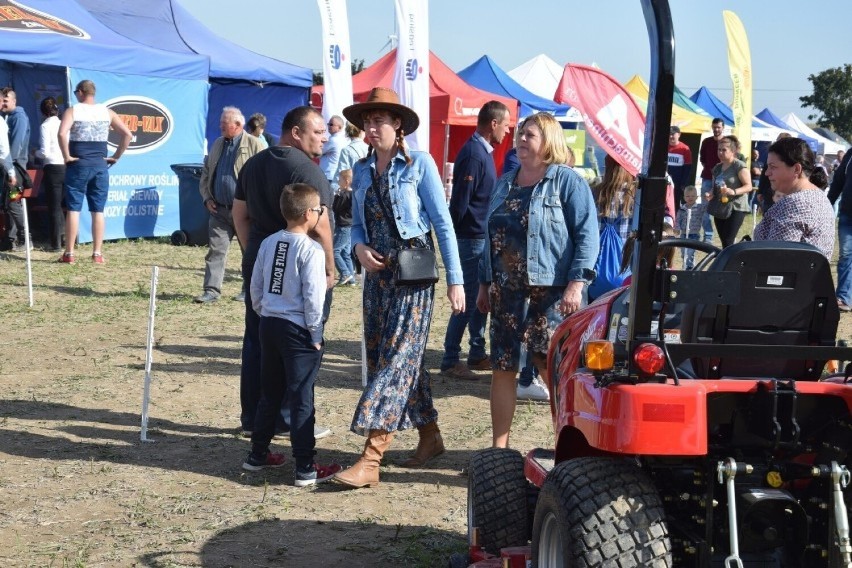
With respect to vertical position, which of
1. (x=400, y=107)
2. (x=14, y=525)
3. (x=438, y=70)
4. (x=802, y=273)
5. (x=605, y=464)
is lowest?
(x=14, y=525)

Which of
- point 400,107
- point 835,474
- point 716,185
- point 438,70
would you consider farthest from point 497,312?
point 438,70

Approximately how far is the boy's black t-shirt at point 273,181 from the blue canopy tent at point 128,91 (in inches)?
367

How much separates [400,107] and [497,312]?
3.76 ft

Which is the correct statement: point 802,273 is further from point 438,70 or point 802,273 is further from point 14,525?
point 438,70

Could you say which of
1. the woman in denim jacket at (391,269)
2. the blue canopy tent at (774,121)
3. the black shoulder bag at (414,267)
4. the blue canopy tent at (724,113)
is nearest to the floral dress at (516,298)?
the woman in denim jacket at (391,269)

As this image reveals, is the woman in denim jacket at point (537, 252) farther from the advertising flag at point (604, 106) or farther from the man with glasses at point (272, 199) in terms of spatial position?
the advertising flag at point (604, 106)

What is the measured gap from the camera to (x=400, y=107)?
5508mm

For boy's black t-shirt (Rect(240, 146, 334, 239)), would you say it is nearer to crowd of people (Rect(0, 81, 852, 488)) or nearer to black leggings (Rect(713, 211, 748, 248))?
crowd of people (Rect(0, 81, 852, 488))

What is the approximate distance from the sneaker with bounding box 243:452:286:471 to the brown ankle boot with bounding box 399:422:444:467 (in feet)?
2.18

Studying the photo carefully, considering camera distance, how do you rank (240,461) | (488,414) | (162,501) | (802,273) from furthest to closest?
(488,414) → (240,461) → (162,501) → (802,273)

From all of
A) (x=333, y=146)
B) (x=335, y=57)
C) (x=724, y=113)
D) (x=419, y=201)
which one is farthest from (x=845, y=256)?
(x=724, y=113)

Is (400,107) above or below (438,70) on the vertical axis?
below

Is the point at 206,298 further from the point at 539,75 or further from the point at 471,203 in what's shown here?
the point at 539,75

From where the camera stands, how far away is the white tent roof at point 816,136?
4078 centimetres
